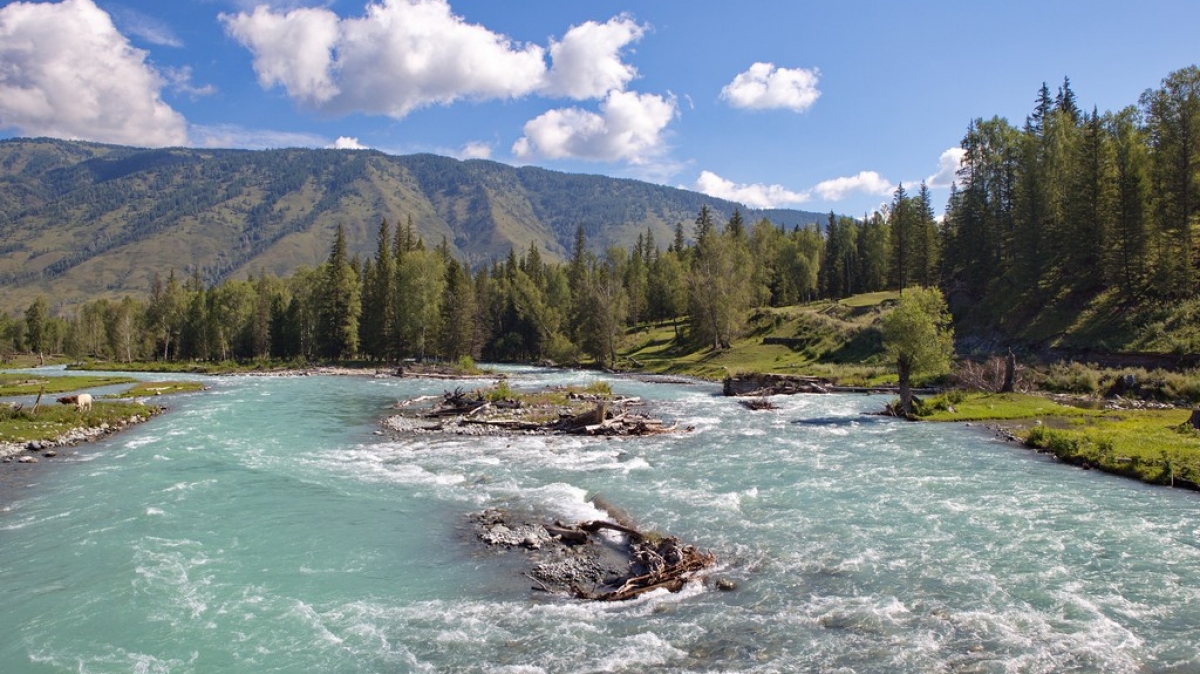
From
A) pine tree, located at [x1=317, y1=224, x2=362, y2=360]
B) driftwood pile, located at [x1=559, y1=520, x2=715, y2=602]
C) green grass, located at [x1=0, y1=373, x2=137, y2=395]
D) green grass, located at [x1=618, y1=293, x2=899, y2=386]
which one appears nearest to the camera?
driftwood pile, located at [x1=559, y1=520, x2=715, y2=602]

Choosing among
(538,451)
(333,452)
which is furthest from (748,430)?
(333,452)

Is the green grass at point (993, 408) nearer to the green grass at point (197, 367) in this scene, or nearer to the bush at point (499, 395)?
the bush at point (499, 395)

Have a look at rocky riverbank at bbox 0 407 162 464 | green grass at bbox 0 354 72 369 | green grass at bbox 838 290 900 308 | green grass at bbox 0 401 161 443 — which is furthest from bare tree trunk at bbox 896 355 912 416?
green grass at bbox 0 354 72 369

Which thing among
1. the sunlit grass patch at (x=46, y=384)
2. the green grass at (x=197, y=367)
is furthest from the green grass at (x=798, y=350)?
the sunlit grass patch at (x=46, y=384)

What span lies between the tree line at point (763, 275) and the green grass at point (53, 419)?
55.4 m

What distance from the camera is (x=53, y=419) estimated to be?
38.1m

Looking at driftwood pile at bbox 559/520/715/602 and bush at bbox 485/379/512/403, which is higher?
bush at bbox 485/379/512/403

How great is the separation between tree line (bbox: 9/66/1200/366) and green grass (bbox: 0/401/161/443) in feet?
182

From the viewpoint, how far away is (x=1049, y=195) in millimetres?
76500

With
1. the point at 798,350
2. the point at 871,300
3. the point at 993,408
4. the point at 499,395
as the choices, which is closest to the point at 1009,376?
the point at 993,408

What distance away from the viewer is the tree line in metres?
61.7

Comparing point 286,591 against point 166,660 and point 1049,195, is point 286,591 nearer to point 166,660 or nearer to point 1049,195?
point 166,660

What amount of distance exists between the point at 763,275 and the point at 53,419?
99.9 m

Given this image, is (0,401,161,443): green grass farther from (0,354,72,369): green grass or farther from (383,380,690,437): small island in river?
(0,354,72,369): green grass
